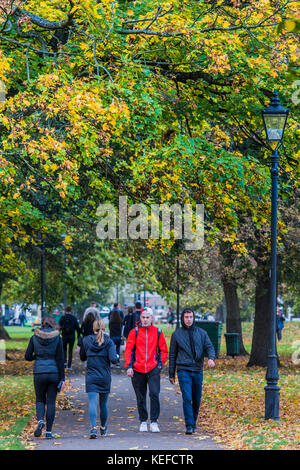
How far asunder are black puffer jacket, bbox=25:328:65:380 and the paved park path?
3.17 feet

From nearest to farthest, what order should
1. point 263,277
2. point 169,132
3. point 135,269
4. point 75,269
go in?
point 169,132, point 263,277, point 75,269, point 135,269

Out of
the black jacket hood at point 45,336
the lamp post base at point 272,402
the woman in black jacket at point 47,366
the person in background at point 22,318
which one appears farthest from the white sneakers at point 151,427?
A: the person in background at point 22,318

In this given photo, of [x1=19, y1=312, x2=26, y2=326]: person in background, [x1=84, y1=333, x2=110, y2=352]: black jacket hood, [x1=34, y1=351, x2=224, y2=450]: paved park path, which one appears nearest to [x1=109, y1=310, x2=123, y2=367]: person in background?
[x1=34, y1=351, x2=224, y2=450]: paved park path

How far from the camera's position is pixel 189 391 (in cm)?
1191

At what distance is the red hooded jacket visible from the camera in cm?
1184

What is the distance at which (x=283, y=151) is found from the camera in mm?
15109

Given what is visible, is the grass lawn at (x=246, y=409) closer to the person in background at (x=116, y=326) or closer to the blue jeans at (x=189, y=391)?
the blue jeans at (x=189, y=391)

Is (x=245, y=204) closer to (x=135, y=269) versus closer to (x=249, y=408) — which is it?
(x=249, y=408)

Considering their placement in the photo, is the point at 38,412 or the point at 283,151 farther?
the point at 283,151

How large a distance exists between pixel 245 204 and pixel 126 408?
14.7 ft

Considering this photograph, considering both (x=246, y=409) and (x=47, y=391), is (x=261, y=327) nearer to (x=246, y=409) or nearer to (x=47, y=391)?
(x=246, y=409)

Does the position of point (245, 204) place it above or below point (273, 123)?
below
